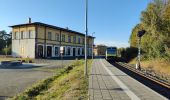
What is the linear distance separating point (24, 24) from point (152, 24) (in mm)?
36481

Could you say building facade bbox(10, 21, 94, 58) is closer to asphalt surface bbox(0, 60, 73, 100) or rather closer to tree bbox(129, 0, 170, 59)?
tree bbox(129, 0, 170, 59)

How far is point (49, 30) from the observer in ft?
210

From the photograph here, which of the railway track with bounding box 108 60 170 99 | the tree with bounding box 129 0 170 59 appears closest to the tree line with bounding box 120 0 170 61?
the tree with bounding box 129 0 170 59

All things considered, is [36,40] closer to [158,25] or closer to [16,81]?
[158,25]

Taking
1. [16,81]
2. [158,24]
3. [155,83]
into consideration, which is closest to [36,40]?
[158,24]

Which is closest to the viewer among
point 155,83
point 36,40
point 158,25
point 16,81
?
point 16,81

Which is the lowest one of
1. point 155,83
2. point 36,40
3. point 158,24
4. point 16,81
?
point 155,83

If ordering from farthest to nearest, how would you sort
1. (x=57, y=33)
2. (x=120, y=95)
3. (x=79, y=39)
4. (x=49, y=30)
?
(x=79, y=39), (x=57, y=33), (x=49, y=30), (x=120, y=95)

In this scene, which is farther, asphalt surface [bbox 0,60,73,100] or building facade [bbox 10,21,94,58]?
building facade [bbox 10,21,94,58]

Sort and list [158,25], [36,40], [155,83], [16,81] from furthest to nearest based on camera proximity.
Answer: [36,40]
[158,25]
[155,83]
[16,81]

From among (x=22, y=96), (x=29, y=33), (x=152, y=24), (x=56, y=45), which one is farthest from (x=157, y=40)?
(x=56, y=45)

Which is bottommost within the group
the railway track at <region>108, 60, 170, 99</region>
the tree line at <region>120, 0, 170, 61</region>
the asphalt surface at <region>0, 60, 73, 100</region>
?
the railway track at <region>108, 60, 170, 99</region>

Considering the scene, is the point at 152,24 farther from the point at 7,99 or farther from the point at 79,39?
the point at 79,39

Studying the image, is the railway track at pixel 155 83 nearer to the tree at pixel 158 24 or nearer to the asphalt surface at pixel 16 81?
the tree at pixel 158 24
